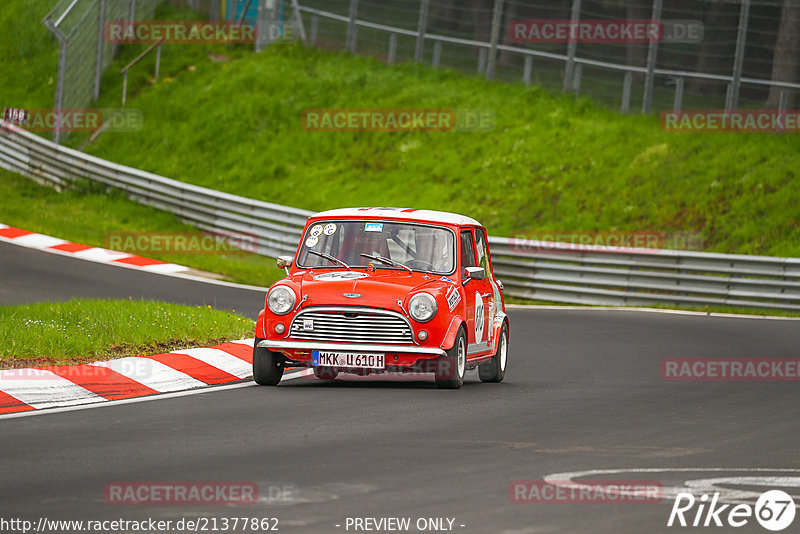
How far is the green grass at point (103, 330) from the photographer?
11156 millimetres

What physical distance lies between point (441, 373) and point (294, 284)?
155cm

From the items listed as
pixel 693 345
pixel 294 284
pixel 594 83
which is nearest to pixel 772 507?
pixel 294 284

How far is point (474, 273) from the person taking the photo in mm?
11711

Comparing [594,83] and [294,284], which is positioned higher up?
[594,83]

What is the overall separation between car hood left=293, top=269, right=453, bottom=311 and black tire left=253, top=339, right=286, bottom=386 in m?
0.58

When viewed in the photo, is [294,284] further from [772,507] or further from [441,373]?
[772,507]

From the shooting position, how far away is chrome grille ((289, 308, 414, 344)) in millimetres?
10789

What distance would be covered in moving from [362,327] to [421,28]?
23.8m

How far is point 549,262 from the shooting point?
23219 millimetres

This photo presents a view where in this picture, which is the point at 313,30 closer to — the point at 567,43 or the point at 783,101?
the point at 567,43

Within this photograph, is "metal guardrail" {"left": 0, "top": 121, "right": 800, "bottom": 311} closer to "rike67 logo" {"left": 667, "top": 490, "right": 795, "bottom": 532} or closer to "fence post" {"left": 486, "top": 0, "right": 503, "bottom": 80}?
"fence post" {"left": 486, "top": 0, "right": 503, "bottom": 80}

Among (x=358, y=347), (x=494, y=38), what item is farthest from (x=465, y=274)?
(x=494, y=38)

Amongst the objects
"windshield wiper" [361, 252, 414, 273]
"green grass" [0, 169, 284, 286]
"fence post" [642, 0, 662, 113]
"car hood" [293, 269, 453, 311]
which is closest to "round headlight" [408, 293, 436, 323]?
"car hood" [293, 269, 453, 311]

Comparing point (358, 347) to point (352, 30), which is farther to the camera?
point (352, 30)
